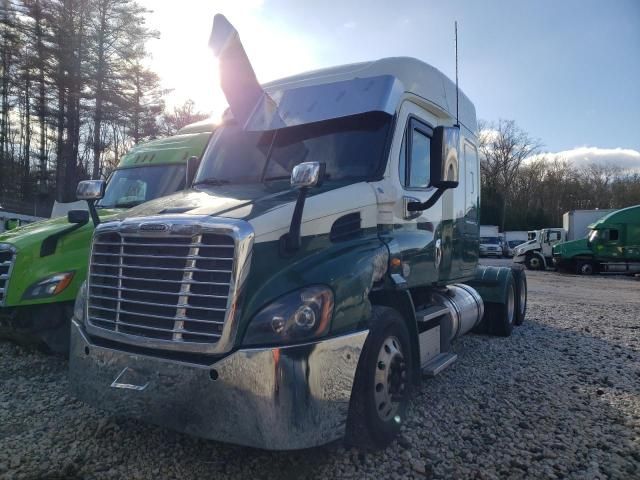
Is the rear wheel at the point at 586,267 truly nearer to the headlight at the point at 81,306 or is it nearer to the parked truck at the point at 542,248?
the parked truck at the point at 542,248

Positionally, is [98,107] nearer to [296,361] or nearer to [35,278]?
[35,278]

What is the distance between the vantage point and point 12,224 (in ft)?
33.2

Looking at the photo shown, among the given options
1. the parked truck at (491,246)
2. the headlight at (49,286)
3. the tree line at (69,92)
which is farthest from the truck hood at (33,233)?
the parked truck at (491,246)

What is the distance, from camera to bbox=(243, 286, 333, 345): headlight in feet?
9.37

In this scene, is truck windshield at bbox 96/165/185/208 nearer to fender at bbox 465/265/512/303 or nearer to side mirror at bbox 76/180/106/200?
side mirror at bbox 76/180/106/200

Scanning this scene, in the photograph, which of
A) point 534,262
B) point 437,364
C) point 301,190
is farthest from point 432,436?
point 534,262

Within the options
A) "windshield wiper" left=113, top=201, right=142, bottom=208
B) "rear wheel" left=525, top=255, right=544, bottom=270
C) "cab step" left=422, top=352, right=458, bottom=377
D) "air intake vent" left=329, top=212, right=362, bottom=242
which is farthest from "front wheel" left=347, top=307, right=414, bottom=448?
"rear wheel" left=525, top=255, right=544, bottom=270

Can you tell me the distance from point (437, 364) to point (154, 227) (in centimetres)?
295

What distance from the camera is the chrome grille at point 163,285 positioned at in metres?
2.93

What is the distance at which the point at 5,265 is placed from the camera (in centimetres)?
545

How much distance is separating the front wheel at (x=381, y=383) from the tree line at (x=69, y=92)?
901 inches

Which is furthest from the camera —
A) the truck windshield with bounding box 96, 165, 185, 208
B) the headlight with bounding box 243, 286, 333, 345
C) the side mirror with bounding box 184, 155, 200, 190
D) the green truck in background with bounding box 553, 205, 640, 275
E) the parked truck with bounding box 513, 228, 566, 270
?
the parked truck with bounding box 513, 228, 566, 270

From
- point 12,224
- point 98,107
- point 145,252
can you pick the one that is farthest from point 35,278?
point 98,107

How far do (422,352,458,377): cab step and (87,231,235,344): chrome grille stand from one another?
7.33 ft
